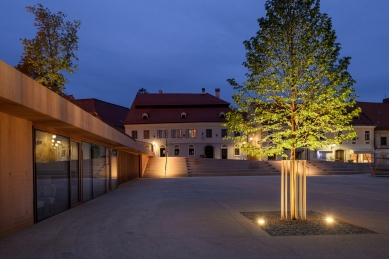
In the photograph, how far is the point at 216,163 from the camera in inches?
1655

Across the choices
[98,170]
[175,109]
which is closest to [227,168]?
[98,170]

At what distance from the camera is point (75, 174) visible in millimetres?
13430

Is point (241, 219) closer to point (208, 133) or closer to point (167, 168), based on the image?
point (167, 168)

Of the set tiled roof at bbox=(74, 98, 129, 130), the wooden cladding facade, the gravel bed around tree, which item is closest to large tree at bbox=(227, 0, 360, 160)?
the gravel bed around tree

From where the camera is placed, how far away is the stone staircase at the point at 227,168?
3844cm

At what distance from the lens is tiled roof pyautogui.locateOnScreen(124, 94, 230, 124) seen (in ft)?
200

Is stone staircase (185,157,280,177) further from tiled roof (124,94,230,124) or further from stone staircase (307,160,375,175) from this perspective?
tiled roof (124,94,230,124)

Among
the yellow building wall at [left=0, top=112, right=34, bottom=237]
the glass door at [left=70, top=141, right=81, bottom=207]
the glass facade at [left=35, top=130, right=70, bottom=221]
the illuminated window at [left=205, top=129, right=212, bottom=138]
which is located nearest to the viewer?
the yellow building wall at [left=0, top=112, right=34, bottom=237]

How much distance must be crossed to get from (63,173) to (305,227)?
745cm

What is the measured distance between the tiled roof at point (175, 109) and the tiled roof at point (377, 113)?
23.3m

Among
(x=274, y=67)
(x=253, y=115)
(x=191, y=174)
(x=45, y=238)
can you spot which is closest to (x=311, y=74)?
(x=274, y=67)

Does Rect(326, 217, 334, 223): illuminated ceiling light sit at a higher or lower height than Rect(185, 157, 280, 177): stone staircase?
higher

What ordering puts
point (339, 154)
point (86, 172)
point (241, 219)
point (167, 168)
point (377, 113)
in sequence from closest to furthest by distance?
point (241, 219) → point (86, 172) → point (167, 168) → point (339, 154) → point (377, 113)

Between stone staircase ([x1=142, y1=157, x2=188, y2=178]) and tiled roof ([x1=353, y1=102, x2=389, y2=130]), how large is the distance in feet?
116
